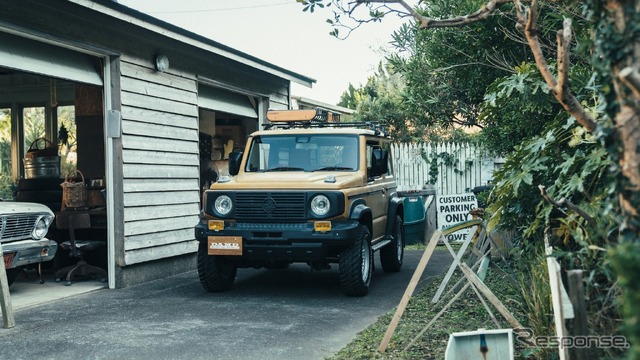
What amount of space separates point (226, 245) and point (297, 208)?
2.94 feet

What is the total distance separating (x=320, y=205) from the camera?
766cm

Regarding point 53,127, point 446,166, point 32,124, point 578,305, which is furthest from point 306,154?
point 32,124

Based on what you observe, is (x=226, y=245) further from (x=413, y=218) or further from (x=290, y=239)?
(x=413, y=218)

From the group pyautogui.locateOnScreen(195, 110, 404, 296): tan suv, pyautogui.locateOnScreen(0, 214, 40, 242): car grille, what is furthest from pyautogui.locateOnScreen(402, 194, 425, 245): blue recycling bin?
pyautogui.locateOnScreen(0, 214, 40, 242): car grille

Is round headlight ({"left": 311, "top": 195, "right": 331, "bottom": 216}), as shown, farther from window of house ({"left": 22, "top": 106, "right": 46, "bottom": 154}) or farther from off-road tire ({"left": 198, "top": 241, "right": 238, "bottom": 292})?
window of house ({"left": 22, "top": 106, "right": 46, "bottom": 154})

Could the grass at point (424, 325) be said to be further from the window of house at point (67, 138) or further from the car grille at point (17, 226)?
the window of house at point (67, 138)

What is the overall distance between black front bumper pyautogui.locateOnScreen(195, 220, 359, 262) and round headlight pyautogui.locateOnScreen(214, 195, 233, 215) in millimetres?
231

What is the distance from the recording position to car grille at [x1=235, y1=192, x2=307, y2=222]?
25.2 ft

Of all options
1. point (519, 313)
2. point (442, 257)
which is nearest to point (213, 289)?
point (519, 313)

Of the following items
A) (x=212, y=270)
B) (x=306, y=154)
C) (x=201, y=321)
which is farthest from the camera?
(x=306, y=154)

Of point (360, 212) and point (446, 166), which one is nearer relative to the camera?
point (360, 212)

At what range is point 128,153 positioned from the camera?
354 inches

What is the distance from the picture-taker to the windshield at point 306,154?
28.4 ft

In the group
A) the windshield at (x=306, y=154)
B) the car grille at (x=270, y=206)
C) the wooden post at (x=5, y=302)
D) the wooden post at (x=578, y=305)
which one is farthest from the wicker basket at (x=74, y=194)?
the wooden post at (x=578, y=305)
